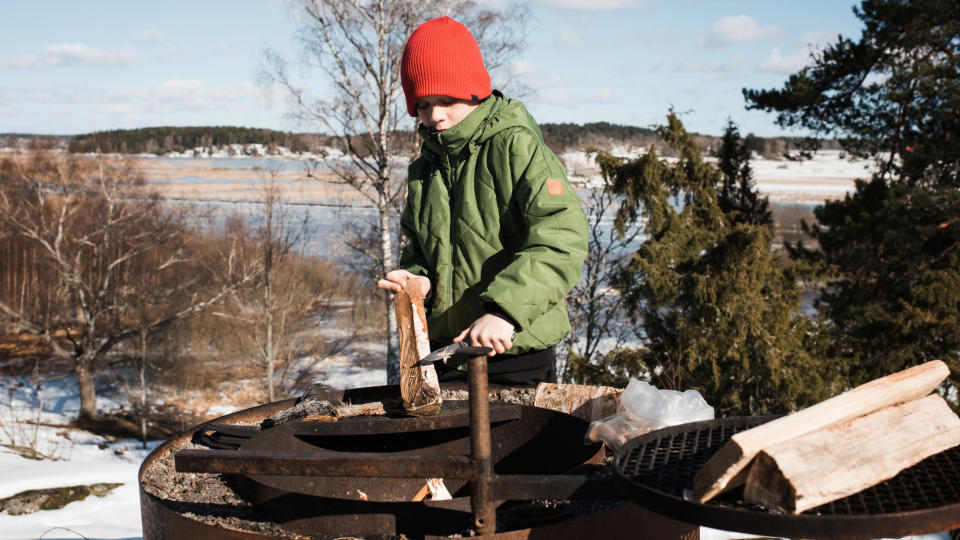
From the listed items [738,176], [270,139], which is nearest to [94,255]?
[270,139]

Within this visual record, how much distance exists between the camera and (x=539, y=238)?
6.27 ft

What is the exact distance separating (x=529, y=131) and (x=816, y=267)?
31.5ft

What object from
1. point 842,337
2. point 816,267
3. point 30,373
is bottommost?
point 30,373

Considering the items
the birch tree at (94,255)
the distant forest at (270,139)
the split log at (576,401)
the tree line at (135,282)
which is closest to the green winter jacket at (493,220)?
the split log at (576,401)

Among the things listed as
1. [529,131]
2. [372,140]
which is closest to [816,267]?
[372,140]

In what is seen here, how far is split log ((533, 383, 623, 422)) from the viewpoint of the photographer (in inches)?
99.2

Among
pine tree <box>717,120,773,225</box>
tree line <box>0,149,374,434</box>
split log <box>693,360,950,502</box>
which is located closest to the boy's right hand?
split log <box>693,360,950,502</box>

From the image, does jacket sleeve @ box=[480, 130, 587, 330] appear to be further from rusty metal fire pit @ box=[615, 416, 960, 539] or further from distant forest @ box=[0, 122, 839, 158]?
distant forest @ box=[0, 122, 839, 158]

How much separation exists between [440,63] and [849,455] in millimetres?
1429

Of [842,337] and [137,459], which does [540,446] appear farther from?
[137,459]

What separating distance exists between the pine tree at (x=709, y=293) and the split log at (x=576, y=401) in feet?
24.0

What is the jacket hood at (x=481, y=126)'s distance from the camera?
6.99 ft

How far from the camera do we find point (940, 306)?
418 inches

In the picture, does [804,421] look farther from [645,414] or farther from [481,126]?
[481,126]
